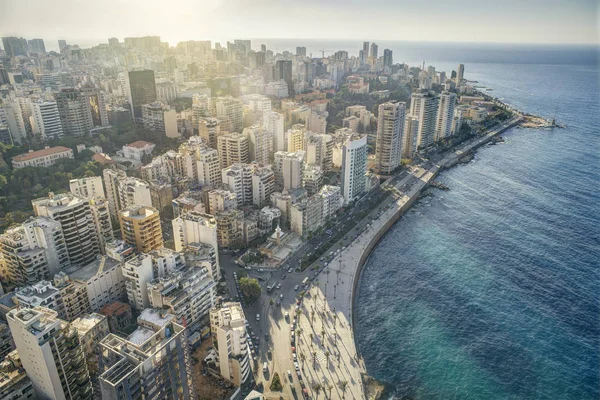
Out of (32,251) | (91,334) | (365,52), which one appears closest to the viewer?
(91,334)

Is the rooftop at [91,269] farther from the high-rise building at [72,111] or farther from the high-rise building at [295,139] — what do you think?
the high-rise building at [72,111]

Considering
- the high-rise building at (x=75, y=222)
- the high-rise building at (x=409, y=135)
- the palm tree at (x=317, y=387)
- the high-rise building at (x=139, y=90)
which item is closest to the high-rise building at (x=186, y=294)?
the palm tree at (x=317, y=387)

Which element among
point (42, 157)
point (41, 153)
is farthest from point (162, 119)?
point (42, 157)

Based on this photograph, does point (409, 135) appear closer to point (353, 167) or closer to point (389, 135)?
point (389, 135)

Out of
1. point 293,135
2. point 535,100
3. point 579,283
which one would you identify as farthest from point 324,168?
point 535,100

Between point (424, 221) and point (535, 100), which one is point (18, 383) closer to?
point (424, 221)
